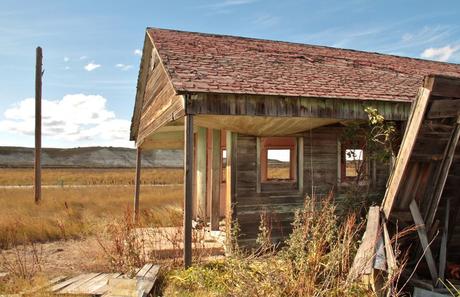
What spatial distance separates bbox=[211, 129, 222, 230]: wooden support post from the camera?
34.5ft

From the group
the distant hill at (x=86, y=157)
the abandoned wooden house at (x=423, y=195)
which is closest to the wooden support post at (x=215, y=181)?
the abandoned wooden house at (x=423, y=195)

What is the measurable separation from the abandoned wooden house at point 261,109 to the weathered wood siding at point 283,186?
0.02 meters

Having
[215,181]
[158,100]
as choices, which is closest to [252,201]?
[215,181]

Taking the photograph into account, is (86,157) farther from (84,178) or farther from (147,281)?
(147,281)

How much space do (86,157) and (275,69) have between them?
77.1m

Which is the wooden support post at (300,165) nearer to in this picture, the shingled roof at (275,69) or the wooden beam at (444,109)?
the shingled roof at (275,69)

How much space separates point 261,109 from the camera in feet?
24.7

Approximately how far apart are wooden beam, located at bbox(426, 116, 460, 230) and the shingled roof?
2958 mm

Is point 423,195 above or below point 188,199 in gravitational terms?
above

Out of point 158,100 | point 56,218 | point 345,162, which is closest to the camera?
point 345,162

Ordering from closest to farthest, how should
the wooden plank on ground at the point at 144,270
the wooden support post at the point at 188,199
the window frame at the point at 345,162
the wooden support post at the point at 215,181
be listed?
1. the wooden plank on ground at the point at 144,270
2. the wooden support post at the point at 188,199
3. the window frame at the point at 345,162
4. the wooden support post at the point at 215,181

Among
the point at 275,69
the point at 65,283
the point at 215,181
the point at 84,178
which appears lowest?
A: the point at 65,283

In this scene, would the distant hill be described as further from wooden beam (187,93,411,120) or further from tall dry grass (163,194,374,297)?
tall dry grass (163,194,374,297)

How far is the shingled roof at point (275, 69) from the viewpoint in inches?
297
